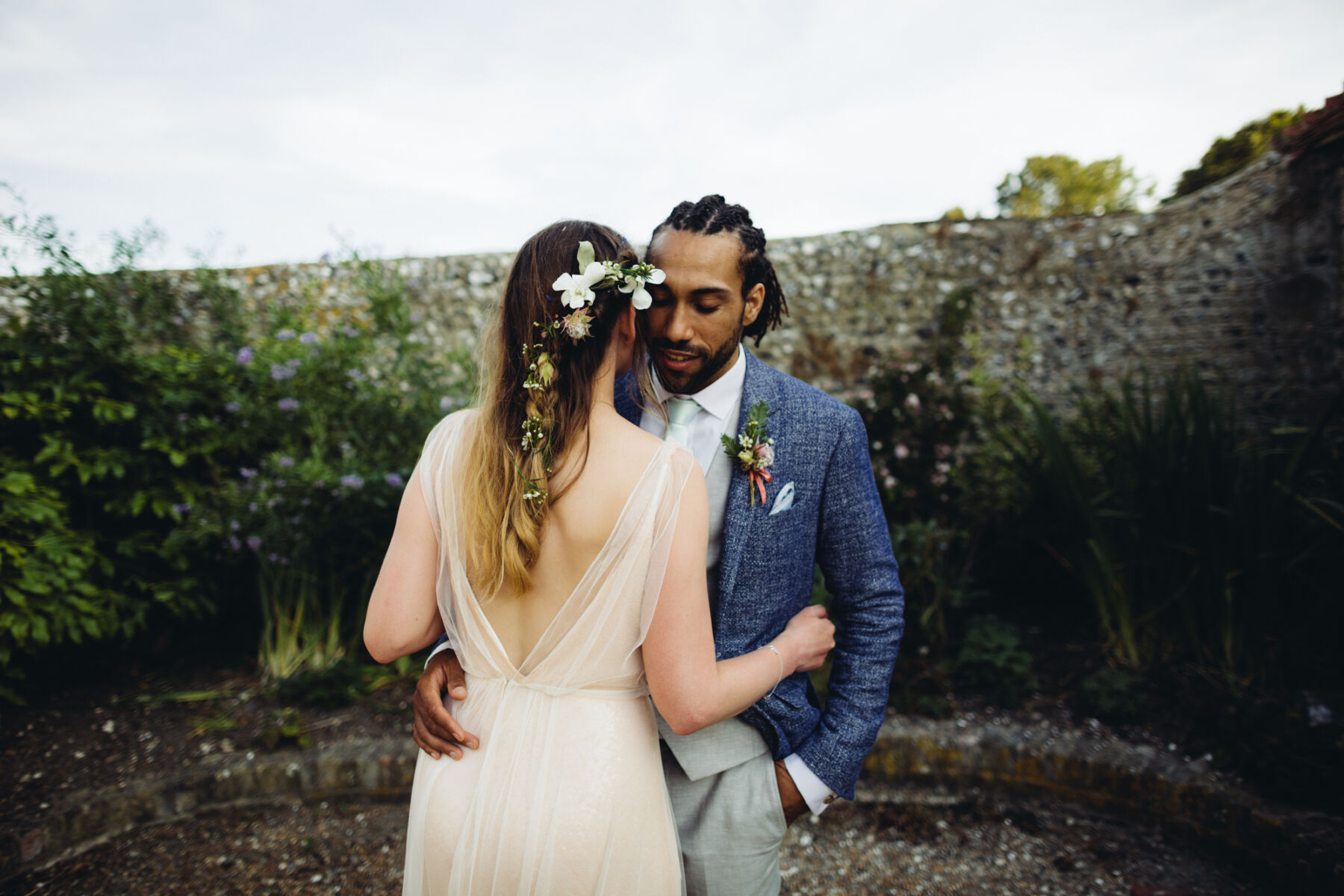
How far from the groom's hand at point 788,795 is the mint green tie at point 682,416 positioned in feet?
2.64

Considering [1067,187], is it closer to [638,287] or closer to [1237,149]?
[1237,149]

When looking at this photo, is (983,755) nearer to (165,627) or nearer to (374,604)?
(374,604)

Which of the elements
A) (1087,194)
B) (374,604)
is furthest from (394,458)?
(1087,194)

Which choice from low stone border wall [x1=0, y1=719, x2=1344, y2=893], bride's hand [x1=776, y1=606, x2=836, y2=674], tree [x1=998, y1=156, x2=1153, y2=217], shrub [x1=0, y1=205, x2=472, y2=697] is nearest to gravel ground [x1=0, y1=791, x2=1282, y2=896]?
low stone border wall [x1=0, y1=719, x2=1344, y2=893]

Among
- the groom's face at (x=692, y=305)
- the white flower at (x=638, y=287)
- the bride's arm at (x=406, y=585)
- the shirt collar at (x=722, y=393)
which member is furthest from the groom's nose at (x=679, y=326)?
the bride's arm at (x=406, y=585)

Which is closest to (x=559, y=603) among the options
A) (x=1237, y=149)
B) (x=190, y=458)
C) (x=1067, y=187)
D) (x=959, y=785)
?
(x=959, y=785)

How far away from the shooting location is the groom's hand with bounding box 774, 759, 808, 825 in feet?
5.12

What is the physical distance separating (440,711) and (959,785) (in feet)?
8.97

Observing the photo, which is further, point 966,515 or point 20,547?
point 966,515

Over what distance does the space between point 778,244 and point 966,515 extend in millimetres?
2412

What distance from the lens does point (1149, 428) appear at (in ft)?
10.8

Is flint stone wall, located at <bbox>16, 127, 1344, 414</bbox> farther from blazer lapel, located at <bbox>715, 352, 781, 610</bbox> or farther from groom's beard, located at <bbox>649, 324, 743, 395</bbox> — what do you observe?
blazer lapel, located at <bbox>715, 352, 781, 610</bbox>

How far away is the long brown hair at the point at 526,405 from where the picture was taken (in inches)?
48.5

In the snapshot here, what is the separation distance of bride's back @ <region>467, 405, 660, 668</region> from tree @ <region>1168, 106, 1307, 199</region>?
259 inches
